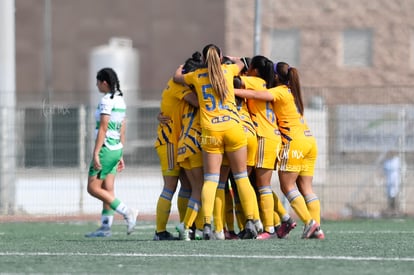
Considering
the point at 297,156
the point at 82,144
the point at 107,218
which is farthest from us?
the point at 82,144

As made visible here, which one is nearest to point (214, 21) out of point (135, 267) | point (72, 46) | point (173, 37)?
point (173, 37)

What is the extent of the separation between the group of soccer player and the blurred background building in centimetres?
564

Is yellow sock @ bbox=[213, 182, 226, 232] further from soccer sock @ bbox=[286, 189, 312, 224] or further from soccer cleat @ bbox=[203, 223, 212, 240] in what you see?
soccer sock @ bbox=[286, 189, 312, 224]

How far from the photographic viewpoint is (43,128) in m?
20.1

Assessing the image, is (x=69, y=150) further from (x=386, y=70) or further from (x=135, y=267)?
(x=386, y=70)

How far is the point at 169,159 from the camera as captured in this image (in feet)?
39.4

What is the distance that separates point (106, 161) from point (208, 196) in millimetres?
2126

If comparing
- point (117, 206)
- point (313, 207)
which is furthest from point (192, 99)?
point (117, 206)

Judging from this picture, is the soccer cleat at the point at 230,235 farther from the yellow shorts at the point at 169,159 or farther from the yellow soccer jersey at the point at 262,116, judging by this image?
the yellow soccer jersey at the point at 262,116

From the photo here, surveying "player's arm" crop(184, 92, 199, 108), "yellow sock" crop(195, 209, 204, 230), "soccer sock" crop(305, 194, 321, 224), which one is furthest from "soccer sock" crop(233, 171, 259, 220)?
"player's arm" crop(184, 92, 199, 108)

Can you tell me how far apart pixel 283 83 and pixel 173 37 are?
30.5m

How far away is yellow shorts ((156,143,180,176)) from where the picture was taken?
1200cm

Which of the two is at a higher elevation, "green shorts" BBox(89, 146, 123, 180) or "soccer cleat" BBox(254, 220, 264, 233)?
"green shorts" BBox(89, 146, 123, 180)

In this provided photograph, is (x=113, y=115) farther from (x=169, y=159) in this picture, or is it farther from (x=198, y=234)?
(x=198, y=234)
